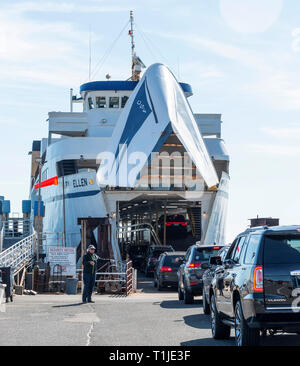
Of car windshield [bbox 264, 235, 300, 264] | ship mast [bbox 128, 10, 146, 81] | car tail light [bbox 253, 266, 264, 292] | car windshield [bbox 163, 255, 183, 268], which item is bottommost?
car windshield [bbox 163, 255, 183, 268]

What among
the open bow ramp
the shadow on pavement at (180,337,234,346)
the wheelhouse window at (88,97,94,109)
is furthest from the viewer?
the wheelhouse window at (88,97,94,109)

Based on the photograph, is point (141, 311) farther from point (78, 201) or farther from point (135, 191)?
point (78, 201)

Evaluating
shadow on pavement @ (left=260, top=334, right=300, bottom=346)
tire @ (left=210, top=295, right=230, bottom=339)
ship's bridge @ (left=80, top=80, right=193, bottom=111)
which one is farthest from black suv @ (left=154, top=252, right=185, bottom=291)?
ship's bridge @ (left=80, top=80, right=193, bottom=111)

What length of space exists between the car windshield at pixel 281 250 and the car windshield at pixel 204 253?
10188 millimetres

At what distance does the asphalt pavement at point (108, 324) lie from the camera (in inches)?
432

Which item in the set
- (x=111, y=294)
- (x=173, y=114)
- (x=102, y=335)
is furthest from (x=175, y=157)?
(x=102, y=335)

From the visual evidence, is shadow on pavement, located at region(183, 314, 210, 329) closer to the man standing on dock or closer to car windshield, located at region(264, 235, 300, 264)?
car windshield, located at region(264, 235, 300, 264)

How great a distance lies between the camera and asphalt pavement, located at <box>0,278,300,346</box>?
11.0 metres

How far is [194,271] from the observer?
19.4 m

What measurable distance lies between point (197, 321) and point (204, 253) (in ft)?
18.1

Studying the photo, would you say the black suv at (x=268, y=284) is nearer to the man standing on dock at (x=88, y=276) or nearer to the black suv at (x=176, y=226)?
the man standing on dock at (x=88, y=276)

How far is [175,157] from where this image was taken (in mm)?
33562

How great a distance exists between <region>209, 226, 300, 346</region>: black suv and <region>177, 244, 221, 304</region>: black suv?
29.4 feet
